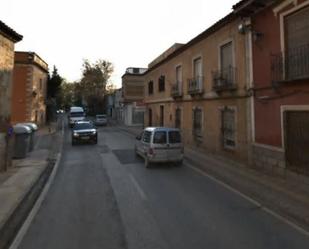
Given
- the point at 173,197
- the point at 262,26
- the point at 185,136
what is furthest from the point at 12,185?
the point at 185,136

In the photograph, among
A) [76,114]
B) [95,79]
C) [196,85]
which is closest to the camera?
[196,85]

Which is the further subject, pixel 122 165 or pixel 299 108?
pixel 122 165

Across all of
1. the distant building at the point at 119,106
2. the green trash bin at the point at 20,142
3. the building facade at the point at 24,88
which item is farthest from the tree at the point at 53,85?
the green trash bin at the point at 20,142

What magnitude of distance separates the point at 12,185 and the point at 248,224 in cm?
765

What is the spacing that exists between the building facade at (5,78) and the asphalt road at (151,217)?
298cm

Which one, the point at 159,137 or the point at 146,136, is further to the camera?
the point at 146,136

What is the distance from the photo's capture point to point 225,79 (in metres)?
14.7

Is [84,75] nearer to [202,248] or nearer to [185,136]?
[185,136]

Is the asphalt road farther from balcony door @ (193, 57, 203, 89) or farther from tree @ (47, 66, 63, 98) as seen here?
tree @ (47, 66, 63, 98)

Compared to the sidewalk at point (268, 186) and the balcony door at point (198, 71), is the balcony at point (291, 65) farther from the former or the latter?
the balcony door at point (198, 71)

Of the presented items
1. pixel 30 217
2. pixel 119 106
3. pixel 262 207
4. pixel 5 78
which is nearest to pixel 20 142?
pixel 5 78

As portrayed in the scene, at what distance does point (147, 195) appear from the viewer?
8.92 metres

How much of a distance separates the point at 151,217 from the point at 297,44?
731 cm

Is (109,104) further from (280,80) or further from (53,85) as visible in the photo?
(280,80)
